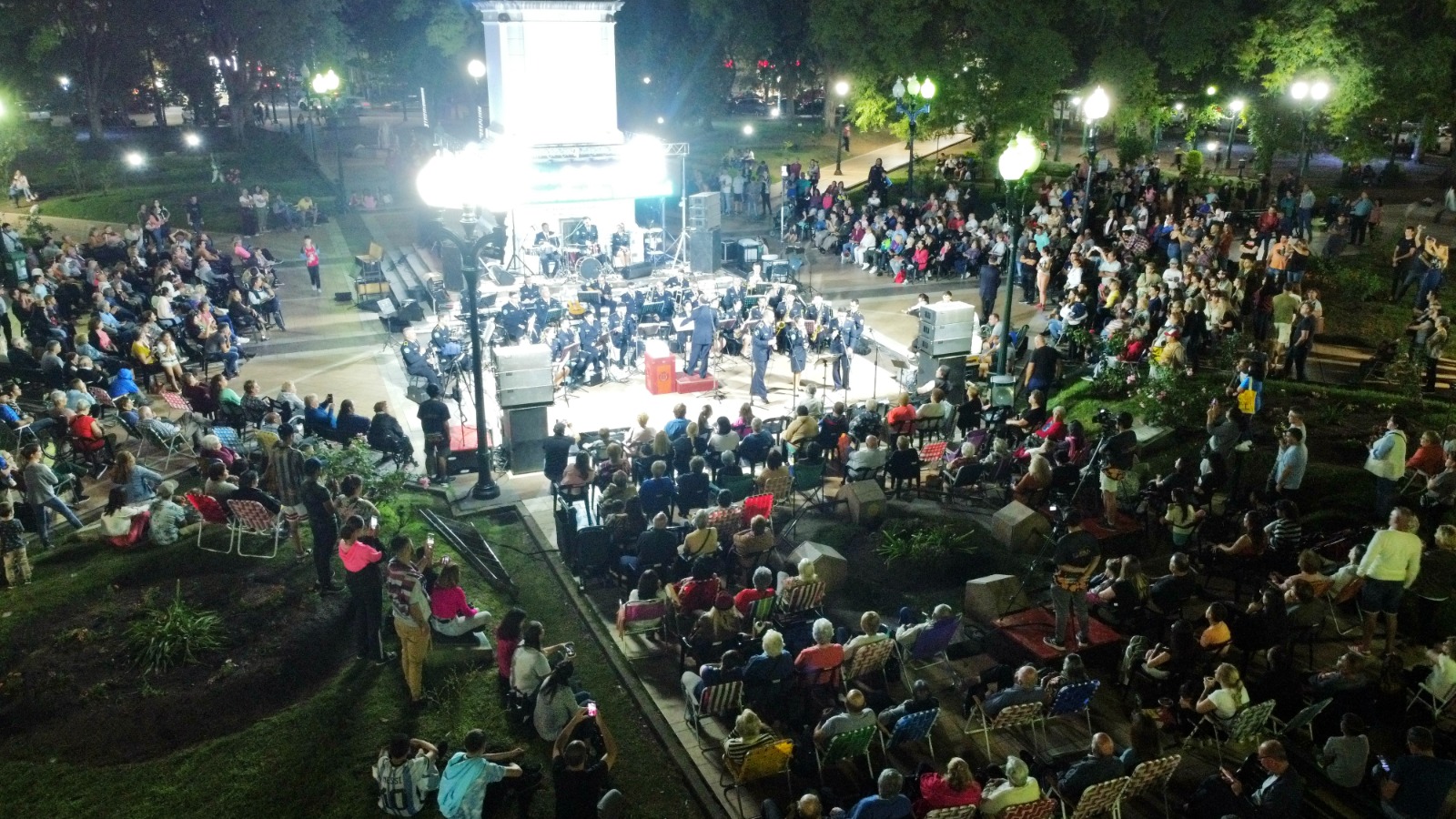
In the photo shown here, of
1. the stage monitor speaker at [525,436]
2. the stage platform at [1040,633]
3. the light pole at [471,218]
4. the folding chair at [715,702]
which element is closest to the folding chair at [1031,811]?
the folding chair at [715,702]

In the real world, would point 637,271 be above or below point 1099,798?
above

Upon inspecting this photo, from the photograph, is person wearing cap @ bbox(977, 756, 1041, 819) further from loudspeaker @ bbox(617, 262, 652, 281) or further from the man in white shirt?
loudspeaker @ bbox(617, 262, 652, 281)

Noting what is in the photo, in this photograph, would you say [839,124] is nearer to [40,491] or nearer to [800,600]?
[40,491]

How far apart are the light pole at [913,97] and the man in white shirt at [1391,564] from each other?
20.6 m

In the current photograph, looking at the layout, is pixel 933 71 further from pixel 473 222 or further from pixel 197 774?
pixel 197 774

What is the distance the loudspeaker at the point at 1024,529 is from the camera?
12.5 metres

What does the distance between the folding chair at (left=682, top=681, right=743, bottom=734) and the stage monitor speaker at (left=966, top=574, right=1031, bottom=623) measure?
3042mm

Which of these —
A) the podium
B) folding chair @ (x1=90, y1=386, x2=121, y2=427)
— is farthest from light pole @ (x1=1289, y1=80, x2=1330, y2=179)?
folding chair @ (x1=90, y1=386, x2=121, y2=427)

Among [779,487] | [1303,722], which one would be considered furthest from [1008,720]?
[779,487]

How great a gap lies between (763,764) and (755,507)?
4.23 metres

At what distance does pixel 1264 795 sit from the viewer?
7.55m

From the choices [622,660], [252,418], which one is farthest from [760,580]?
[252,418]

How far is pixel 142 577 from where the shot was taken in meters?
11.5

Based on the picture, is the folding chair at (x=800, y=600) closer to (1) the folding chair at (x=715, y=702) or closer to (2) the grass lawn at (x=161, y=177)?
(1) the folding chair at (x=715, y=702)
